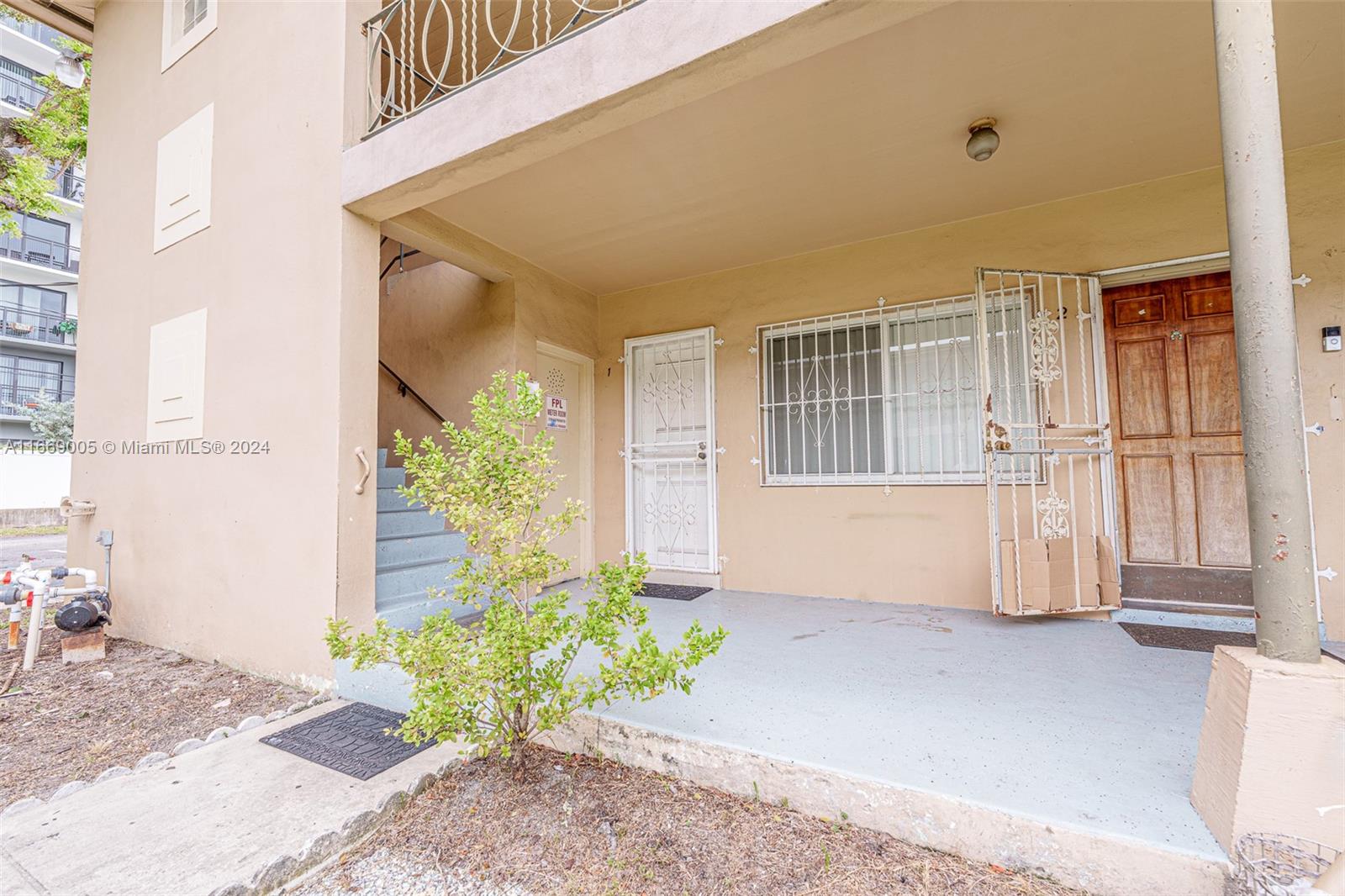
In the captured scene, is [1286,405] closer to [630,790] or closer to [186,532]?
[630,790]

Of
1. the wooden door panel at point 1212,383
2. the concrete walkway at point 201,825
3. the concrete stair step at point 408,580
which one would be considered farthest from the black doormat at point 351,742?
the wooden door panel at point 1212,383

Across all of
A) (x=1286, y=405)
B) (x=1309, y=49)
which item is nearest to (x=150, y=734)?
(x=1286, y=405)

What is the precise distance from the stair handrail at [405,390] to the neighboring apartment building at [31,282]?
15977 mm

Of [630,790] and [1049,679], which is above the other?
[1049,679]

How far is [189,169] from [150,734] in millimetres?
3454

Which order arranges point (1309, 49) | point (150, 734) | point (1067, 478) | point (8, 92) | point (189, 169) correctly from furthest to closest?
point (8, 92) → point (189, 169) → point (1067, 478) → point (150, 734) → point (1309, 49)

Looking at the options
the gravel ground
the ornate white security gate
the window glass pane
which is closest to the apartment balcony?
the window glass pane

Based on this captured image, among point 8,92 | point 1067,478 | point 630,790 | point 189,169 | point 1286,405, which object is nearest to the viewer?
point 1286,405

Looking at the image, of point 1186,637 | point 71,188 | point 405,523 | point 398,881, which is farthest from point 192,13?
point 71,188

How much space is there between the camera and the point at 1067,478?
346cm

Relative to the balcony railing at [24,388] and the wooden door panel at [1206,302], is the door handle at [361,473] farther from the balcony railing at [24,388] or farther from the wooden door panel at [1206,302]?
the balcony railing at [24,388]

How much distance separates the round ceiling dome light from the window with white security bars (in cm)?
98

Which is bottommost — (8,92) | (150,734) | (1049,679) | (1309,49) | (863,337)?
(150,734)

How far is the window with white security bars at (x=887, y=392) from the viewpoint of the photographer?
3701 millimetres
